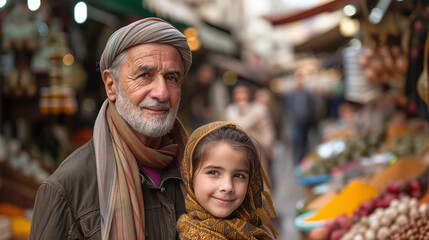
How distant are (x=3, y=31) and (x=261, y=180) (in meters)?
4.33

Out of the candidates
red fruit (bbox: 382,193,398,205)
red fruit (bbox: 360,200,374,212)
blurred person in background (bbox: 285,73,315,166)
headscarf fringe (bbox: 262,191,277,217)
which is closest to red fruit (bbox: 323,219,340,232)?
→ red fruit (bbox: 360,200,374,212)

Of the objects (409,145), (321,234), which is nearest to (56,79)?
(321,234)

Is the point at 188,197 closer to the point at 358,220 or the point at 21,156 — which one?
the point at 358,220

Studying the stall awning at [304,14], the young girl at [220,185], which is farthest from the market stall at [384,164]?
the young girl at [220,185]

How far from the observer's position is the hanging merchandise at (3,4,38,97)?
581cm

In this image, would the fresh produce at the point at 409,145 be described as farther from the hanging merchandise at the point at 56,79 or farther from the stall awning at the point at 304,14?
the hanging merchandise at the point at 56,79

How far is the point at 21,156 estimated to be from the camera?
6.60 metres

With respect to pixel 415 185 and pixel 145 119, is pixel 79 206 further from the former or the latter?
pixel 415 185

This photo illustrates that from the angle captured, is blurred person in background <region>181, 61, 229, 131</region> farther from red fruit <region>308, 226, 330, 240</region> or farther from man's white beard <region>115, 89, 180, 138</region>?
man's white beard <region>115, 89, 180, 138</region>

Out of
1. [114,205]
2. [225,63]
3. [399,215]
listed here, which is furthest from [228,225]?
[225,63]

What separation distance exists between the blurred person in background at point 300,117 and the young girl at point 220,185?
9.62m

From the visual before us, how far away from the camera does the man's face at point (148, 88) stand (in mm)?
2201

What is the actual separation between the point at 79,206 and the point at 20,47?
4510 millimetres

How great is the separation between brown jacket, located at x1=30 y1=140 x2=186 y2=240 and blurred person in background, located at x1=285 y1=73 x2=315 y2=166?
31.7 feet
